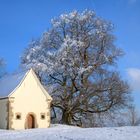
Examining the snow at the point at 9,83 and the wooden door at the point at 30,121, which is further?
the snow at the point at 9,83

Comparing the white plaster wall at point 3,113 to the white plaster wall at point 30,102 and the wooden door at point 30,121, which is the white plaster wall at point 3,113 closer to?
the white plaster wall at point 30,102

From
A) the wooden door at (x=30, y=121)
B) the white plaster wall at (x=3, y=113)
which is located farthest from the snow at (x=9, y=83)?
the wooden door at (x=30, y=121)

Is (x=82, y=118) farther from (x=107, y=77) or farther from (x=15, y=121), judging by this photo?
(x=15, y=121)

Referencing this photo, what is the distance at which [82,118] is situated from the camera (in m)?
49.1

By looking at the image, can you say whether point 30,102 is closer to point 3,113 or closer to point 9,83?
point 3,113

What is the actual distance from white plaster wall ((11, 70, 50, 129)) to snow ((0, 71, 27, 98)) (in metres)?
0.85

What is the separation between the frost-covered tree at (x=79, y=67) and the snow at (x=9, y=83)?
2.24 meters

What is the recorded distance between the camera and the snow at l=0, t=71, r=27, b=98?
4585 centimetres

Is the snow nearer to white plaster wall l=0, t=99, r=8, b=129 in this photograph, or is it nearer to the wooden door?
white plaster wall l=0, t=99, r=8, b=129

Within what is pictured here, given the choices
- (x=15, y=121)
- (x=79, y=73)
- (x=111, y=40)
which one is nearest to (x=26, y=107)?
(x=15, y=121)

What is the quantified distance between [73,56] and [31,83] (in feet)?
19.5

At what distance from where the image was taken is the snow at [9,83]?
4585 cm

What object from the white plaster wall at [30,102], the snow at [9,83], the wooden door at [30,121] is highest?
the snow at [9,83]

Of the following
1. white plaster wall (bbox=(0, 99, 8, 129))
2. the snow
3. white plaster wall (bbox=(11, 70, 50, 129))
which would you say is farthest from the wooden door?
the snow
